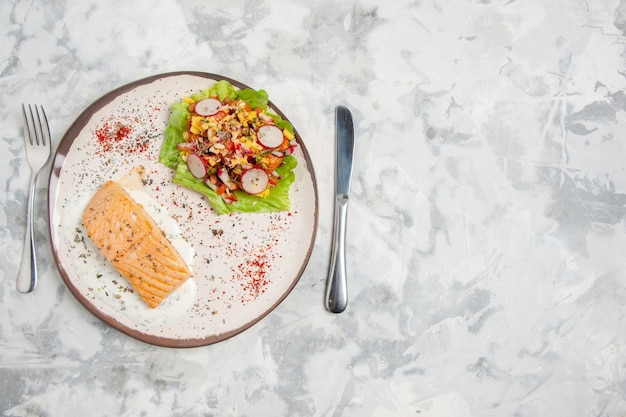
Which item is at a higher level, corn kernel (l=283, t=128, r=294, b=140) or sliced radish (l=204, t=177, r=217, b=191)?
corn kernel (l=283, t=128, r=294, b=140)

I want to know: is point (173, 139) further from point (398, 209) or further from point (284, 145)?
point (398, 209)

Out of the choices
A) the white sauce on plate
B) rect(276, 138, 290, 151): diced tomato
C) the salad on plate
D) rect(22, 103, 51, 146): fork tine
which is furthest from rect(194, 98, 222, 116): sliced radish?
rect(22, 103, 51, 146): fork tine

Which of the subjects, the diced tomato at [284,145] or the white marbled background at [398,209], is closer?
the diced tomato at [284,145]

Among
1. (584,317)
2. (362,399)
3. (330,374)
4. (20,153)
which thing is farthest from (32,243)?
(584,317)

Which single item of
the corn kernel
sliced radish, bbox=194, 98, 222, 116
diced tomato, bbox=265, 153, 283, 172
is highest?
sliced radish, bbox=194, 98, 222, 116

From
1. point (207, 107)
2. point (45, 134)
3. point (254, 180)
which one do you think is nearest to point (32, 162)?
point (45, 134)

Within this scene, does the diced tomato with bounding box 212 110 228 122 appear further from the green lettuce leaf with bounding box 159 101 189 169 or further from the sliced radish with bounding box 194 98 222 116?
the green lettuce leaf with bounding box 159 101 189 169

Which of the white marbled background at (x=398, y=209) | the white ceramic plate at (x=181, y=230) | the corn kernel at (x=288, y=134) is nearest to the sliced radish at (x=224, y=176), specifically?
the white ceramic plate at (x=181, y=230)

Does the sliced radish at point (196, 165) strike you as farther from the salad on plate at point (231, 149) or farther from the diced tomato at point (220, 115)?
the diced tomato at point (220, 115)
